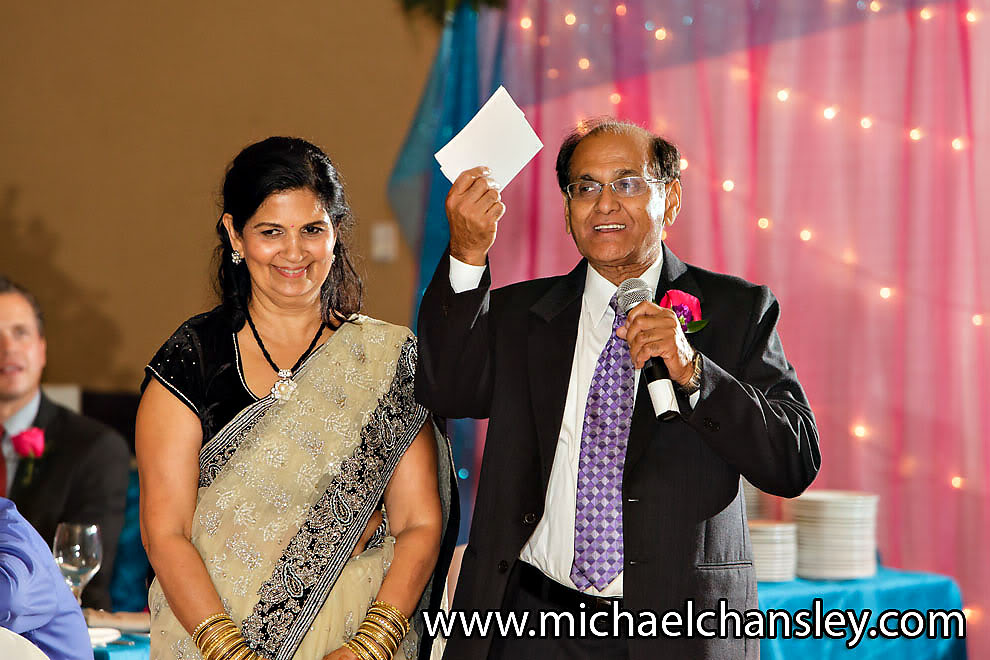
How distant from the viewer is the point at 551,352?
1.89m

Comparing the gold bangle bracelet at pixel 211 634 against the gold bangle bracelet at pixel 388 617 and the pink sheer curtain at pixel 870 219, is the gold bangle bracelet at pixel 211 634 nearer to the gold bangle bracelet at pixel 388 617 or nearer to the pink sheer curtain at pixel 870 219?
the gold bangle bracelet at pixel 388 617

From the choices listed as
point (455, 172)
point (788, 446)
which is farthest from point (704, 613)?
point (455, 172)

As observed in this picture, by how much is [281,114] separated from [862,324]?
3.01 meters

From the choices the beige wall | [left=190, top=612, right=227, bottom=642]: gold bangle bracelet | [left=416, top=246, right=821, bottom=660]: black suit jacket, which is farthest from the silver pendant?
the beige wall

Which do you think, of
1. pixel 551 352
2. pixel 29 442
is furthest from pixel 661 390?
pixel 29 442

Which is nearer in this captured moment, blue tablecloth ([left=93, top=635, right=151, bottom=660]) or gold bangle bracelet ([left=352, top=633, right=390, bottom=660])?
gold bangle bracelet ([left=352, top=633, right=390, bottom=660])

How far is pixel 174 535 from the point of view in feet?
→ 6.40

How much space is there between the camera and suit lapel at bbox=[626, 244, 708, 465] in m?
1.79

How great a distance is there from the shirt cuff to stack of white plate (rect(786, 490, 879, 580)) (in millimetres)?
1575

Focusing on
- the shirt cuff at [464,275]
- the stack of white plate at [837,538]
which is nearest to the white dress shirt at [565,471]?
the shirt cuff at [464,275]

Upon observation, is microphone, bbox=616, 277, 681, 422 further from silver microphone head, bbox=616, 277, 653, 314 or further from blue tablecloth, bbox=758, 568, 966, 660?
blue tablecloth, bbox=758, 568, 966, 660

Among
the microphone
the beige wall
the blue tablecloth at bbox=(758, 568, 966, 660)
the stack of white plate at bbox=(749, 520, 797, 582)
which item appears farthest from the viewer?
the beige wall

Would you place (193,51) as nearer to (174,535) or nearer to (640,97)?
(640,97)

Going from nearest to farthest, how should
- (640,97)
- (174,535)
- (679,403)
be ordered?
(679,403) < (174,535) < (640,97)
